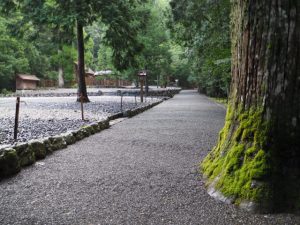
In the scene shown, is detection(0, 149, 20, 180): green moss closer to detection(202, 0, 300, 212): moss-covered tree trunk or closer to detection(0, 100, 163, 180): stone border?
detection(0, 100, 163, 180): stone border

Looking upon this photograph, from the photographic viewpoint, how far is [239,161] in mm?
3188

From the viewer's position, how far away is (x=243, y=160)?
3.16 meters

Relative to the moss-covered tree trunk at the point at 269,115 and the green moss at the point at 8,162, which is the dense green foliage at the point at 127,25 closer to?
the moss-covered tree trunk at the point at 269,115

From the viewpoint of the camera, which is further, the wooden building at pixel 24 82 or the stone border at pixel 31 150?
the wooden building at pixel 24 82

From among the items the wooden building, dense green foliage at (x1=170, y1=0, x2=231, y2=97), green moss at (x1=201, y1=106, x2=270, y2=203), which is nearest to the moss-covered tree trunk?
green moss at (x1=201, y1=106, x2=270, y2=203)

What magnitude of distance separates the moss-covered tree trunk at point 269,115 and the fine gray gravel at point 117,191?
20 centimetres

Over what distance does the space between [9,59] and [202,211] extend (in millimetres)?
29279

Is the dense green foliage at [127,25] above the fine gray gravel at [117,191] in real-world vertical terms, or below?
above

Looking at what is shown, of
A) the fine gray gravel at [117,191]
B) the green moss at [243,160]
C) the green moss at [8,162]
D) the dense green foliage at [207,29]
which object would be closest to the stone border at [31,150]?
the green moss at [8,162]

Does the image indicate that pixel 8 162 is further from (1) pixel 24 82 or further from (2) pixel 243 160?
(1) pixel 24 82

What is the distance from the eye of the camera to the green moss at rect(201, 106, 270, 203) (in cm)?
292

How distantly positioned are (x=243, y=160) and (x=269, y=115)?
50 cm

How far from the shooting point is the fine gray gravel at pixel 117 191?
277cm

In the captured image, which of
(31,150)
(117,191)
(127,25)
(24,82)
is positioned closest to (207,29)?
(127,25)
